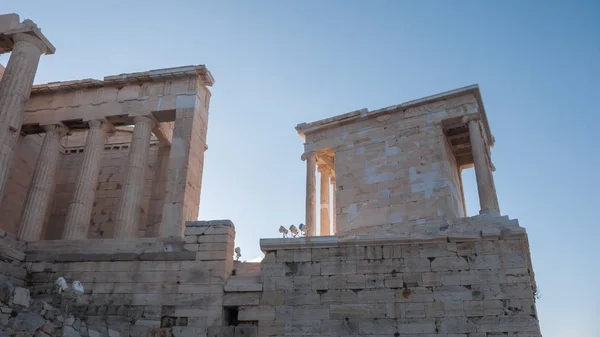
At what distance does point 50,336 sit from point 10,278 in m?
4.73

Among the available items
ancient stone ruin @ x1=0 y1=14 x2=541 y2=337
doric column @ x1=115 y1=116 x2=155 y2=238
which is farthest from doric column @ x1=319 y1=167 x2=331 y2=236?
doric column @ x1=115 y1=116 x2=155 y2=238

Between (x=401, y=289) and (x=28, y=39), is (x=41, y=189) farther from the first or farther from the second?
(x=401, y=289)

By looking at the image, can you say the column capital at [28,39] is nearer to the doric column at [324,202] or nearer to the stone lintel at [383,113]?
the stone lintel at [383,113]

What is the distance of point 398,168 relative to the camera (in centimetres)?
1916

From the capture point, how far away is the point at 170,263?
13.4 m

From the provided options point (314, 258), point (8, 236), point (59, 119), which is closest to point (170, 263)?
point (314, 258)

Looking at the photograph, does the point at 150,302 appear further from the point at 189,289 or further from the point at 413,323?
the point at 413,323

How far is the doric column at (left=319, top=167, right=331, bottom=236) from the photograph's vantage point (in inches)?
851

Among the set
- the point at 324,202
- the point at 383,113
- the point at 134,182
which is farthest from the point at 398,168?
the point at 134,182

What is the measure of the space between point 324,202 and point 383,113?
4617mm

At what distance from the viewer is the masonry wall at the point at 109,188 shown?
20.7 m

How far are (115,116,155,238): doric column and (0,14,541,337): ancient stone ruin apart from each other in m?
0.05

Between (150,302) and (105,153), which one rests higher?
(105,153)

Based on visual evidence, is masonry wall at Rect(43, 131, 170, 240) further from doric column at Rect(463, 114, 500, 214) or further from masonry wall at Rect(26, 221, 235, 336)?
doric column at Rect(463, 114, 500, 214)
